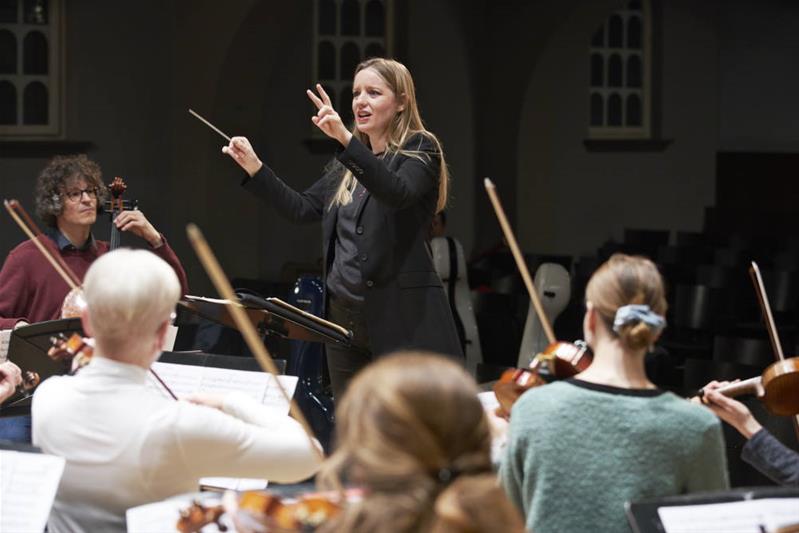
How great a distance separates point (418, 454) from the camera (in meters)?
1.51

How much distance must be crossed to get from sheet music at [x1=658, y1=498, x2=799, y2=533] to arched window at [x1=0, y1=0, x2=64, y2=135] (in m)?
6.58

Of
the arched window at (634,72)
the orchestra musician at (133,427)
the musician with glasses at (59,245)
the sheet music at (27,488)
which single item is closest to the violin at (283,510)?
the orchestra musician at (133,427)

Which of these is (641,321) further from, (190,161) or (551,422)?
(190,161)

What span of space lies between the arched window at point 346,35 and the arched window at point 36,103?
2574 millimetres

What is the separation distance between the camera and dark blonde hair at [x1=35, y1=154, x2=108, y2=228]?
4281 millimetres

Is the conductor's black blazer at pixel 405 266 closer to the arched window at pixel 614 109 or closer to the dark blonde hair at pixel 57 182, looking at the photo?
the dark blonde hair at pixel 57 182

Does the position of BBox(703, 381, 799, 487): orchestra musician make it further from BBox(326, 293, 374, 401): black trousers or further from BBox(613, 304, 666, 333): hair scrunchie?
BBox(326, 293, 374, 401): black trousers

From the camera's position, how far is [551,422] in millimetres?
2365

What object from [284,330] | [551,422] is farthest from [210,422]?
[284,330]

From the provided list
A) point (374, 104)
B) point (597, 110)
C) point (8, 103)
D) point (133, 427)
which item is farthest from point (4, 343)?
point (597, 110)

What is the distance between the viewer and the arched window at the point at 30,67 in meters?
8.14

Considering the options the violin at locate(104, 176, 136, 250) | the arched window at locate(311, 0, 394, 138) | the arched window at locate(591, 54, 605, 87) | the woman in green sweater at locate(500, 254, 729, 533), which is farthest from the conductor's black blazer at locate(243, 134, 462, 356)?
the arched window at locate(591, 54, 605, 87)

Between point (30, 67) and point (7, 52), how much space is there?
6.1 inches

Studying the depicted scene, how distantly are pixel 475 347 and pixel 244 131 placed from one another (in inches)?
106
